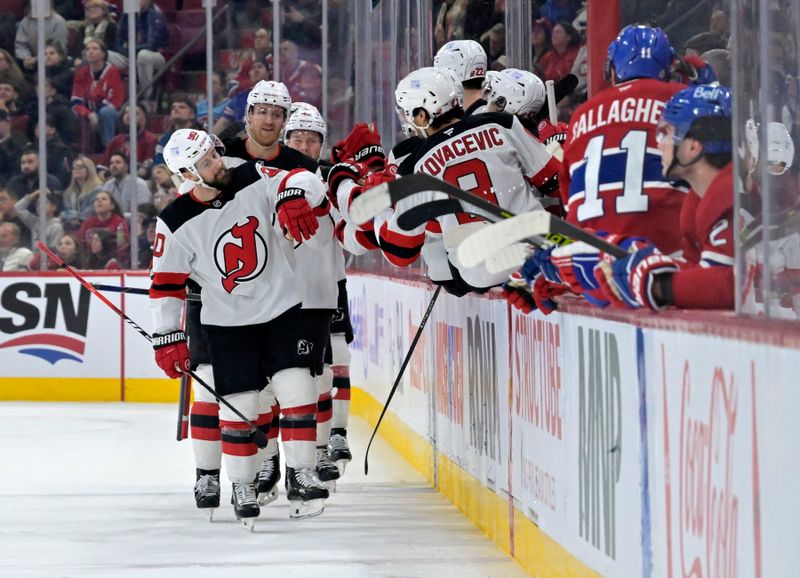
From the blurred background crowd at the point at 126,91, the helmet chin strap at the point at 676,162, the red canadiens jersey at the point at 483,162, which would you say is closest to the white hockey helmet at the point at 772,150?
the helmet chin strap at the point at 676,162

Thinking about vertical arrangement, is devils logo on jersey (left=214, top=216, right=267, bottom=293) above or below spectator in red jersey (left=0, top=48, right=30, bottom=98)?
below

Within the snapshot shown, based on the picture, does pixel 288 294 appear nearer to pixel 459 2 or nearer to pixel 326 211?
pixel 326 211

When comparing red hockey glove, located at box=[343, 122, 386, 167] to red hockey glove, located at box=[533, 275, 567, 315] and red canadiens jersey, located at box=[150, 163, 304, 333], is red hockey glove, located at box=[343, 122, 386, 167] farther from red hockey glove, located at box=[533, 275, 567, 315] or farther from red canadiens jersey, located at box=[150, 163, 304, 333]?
red hockey glove, located at box=[533, 275, 567, 315]

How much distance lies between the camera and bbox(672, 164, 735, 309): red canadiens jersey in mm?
2627

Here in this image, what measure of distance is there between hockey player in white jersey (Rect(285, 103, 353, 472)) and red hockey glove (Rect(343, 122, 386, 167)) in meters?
0.52

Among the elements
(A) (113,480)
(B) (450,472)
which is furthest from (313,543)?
(A) (113,480)

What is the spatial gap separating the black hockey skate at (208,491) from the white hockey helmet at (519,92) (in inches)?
61.6

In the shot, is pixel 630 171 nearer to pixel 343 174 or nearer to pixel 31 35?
pixel 343 174

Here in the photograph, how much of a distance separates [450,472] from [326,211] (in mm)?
1005

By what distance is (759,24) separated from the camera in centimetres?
240

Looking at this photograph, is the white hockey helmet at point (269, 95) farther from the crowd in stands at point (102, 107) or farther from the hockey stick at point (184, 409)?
the crowd in stands at point (102, 107)

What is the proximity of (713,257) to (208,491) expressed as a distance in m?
2.68

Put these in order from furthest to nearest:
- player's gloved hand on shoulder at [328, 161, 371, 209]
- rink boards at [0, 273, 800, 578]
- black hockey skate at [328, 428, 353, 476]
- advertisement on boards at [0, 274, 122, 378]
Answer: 1. advertisement on boards at [0, 274, 122, 378]
2. black hockey skate at [328, 428, 353, 476]
3. player's gloved hand on shoulder at [328, 161, 371, 209]
4. rink boards at [0, 273, 800, 578]

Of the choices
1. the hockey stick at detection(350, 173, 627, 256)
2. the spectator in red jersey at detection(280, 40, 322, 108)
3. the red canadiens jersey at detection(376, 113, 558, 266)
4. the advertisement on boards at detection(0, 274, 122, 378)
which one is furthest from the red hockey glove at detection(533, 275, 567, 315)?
the spectator in red jersey at detection(280, 40, 322, 108)
